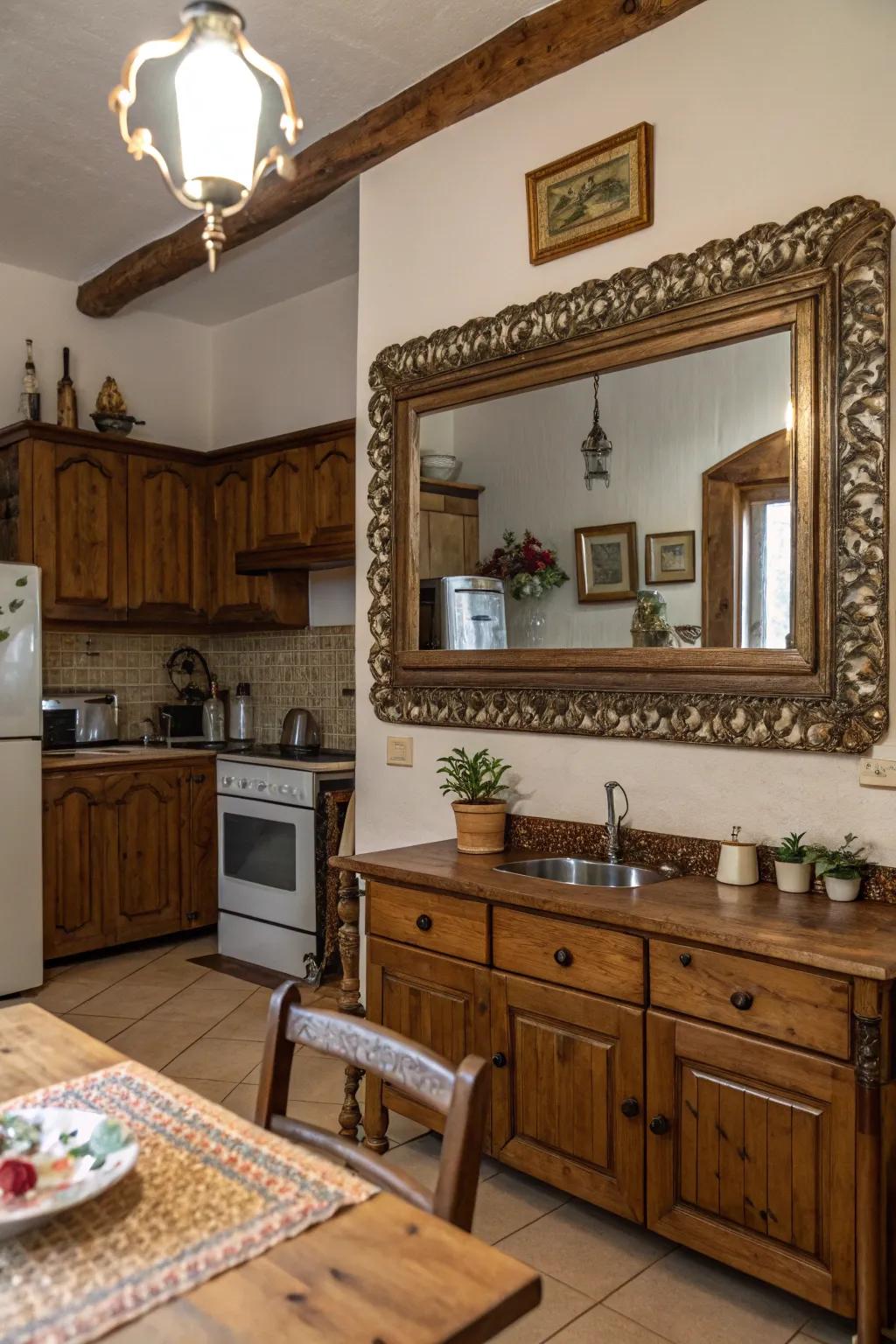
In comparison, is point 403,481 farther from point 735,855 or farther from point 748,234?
point 735,855

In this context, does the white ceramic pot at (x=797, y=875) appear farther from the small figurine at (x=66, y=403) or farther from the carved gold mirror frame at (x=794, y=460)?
the small figurine at (x=66, y=403)

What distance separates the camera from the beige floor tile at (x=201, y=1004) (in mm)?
3898

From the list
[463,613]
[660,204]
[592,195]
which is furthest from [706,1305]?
[592,195]

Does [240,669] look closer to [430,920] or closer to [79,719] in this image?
[79,719]

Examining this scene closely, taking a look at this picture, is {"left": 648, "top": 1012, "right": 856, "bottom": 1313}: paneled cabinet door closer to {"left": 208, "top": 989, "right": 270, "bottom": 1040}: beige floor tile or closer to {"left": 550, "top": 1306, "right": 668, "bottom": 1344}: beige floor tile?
{"left": 550, "top": 1306, "right": 668, "bottom": 1344}: beige floor tile

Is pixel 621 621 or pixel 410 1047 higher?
pixel 621 621

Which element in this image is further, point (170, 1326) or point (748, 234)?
point (748, 234)

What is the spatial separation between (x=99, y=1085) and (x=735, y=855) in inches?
61.0

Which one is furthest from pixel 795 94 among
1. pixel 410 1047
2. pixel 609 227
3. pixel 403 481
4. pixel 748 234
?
pixel 410 1047

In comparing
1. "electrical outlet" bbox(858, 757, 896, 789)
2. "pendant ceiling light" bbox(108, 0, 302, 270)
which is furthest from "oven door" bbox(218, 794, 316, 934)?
"pendant ceiling light" bbox(108, 0, 302, 270)

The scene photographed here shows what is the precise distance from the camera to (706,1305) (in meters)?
2.13

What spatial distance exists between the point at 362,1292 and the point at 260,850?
12.2 ft

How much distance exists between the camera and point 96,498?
16.0ft

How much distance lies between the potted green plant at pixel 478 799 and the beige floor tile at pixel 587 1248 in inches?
37.6
